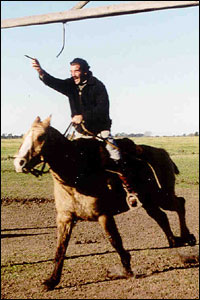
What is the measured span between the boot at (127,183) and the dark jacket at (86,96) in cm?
54

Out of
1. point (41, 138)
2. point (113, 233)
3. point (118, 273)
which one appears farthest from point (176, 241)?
point (41, 138)

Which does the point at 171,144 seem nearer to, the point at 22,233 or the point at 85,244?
the point at 85,244

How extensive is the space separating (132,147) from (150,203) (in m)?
0.60

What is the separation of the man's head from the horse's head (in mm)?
551

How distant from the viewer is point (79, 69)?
4172 mm

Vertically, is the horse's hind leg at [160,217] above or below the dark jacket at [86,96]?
below

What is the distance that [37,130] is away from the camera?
385 centimetres

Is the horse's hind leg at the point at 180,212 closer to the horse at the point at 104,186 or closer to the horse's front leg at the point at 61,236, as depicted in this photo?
the horse at the point at 104,186

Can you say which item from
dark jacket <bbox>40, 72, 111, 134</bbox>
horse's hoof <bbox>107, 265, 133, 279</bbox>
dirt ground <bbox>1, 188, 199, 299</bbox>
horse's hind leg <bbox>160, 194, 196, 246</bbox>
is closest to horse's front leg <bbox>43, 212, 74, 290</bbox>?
dirt ground <bbox>1, 188, 199, 299</bbox>

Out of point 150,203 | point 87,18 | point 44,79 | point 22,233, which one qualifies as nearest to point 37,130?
point 44,79

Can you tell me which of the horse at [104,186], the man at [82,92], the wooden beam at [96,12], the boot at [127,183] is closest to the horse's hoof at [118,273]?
the horse at [104,186]

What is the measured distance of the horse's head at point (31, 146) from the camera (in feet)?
12.5

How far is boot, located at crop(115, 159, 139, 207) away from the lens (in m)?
4.59

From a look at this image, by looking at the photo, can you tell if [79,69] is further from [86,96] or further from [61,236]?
[61,236]
